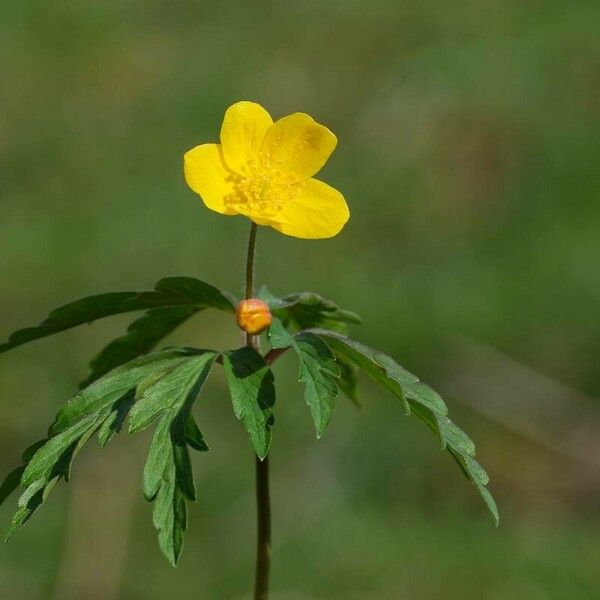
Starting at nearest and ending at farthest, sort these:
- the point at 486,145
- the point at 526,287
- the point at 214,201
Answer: the point at 214,201
the point at 526,287
the point at 486,145

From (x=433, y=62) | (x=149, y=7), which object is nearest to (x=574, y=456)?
(x=433, y=62)

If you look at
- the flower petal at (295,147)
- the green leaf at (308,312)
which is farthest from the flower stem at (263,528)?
the flower petal at (295,147)

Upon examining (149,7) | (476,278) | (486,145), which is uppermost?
(149,7)

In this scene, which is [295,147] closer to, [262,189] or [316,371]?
[262,189]

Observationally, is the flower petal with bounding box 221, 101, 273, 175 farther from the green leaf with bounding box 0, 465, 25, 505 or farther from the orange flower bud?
the green leaf with bounding box 0, 465, 25, 505

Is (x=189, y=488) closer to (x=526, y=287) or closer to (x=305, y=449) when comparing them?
(x=305, y=449)

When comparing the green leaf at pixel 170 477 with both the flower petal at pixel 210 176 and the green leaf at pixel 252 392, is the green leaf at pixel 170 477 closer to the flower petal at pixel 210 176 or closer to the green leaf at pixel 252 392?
the green leaf at pixel 252 392

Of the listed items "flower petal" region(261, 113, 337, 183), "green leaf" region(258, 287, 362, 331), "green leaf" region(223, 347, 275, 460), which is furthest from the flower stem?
"flower petal" region(261, 113, 337, 183)
